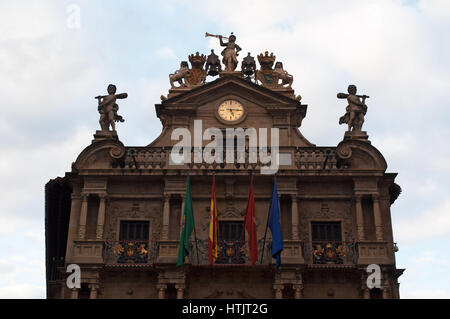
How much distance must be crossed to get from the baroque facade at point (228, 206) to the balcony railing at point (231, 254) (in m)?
0.04

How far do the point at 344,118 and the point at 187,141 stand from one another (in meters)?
A: 7.13

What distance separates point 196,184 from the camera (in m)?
33.2

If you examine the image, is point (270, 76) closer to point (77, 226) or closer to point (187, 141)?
point (187, 141)

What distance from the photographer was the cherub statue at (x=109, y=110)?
114ft

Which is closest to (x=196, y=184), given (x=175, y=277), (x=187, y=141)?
(x=187, y=141)

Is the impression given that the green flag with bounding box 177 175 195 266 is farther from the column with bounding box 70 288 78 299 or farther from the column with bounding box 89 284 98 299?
the column with bounding box 70 288 78 299

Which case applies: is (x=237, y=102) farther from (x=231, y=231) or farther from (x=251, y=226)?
(x=251, y=226)

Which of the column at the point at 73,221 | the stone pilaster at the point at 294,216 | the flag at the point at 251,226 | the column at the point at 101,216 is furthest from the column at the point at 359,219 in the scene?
the column at the point at 73,221

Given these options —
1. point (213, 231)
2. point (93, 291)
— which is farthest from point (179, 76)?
point (93, 291)

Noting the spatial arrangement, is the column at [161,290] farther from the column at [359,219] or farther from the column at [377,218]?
the column at [377,218]

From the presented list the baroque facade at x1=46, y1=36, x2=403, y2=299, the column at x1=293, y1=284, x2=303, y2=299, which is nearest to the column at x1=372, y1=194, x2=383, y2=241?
the baroque facade at x1=46, y1=36, x2=403, y2=299

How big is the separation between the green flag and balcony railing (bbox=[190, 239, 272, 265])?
1461mm

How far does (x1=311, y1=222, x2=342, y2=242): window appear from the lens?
3216cm
